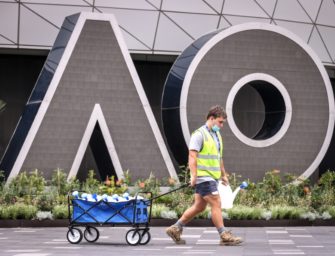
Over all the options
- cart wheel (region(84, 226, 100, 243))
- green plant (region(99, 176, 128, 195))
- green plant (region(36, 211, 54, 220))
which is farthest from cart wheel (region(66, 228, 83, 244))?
green plant (region(99, 176, 128, 195))

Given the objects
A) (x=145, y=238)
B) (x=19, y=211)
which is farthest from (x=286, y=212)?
(x=145, y=238)

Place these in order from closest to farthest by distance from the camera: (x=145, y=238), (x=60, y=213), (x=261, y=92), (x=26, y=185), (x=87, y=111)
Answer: (x=145, y=238) → (x=60, y=213) → (x=26, y=185) → (x=87, y=111) → (x=261, y=92)

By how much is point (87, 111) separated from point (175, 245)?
1060 cm

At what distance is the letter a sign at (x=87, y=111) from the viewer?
25.8 m

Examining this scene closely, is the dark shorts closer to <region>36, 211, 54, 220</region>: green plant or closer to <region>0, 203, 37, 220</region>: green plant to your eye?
<region>36, 211, 54, 220</region>: green plant

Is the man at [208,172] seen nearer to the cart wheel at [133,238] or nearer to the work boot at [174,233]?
the work boot at [174,233]

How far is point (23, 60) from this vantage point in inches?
1447

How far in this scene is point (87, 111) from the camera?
26203 millimetres

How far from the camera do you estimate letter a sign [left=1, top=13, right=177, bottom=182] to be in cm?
2580

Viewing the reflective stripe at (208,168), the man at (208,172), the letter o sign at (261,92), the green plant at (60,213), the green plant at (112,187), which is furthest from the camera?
the letter o sign at (261,92)

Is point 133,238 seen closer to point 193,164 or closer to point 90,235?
point 90,235

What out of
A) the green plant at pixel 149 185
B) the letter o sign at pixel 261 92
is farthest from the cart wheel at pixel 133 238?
the letter o sign at pixel 261 92

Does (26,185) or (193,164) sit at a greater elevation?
(193,164)

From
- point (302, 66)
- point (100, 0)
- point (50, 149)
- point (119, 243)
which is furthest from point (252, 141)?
point (119, 243)
